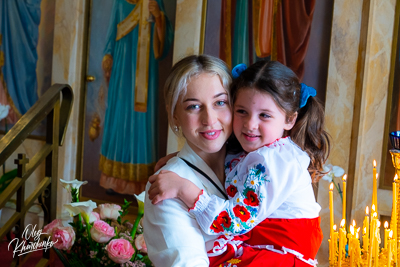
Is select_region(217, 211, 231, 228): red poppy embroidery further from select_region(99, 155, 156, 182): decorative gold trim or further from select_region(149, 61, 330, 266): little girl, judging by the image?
select_region(99, 155, 156, 182): decorative gold trim

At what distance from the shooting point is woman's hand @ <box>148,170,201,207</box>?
1346 mm

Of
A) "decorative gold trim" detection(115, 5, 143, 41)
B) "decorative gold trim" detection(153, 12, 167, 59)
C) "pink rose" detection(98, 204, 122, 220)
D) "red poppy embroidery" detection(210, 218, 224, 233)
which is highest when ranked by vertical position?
"decorative gold trim" detection(115, 5, 143, 41)

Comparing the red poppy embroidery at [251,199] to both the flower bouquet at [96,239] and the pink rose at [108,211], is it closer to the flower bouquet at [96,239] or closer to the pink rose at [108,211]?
the flower bouquet at [96,239]

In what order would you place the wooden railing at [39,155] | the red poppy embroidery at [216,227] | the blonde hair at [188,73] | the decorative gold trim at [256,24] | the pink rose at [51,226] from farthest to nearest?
the decorative gold trim at [256,24] → the wooden railing at [39,155] → the pink rose at [51,226] → the blonde hair at [188,73] → the red poppy embroidery at [216,227]

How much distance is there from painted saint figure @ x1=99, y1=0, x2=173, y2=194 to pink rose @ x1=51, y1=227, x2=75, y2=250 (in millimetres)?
2315

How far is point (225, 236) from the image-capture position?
1.43m

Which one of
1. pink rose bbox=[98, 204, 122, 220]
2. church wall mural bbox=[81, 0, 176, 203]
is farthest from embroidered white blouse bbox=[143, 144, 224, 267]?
church wall mural bbox=[81, 0, 176, 203]

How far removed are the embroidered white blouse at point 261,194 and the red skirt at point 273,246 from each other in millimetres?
44

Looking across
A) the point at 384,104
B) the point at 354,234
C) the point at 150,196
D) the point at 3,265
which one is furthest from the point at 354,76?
the point at 3,265

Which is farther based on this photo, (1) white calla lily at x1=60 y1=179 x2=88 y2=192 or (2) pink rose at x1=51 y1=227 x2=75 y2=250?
(1) white calla lily at x1=60 y1=179 x2=88 y2=192

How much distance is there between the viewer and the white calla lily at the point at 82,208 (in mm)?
1962

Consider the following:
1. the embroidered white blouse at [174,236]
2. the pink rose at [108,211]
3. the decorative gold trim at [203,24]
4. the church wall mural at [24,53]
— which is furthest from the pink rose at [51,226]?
the church wall mural at [24,53]

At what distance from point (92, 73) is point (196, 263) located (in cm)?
370

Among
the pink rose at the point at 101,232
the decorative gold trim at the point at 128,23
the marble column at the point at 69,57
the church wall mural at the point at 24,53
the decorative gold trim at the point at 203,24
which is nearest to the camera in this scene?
the pink rose at the point at 101,232
